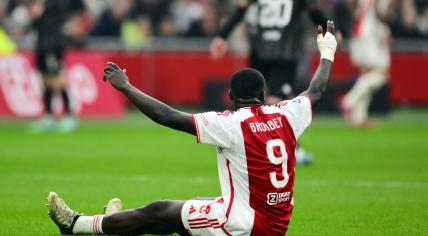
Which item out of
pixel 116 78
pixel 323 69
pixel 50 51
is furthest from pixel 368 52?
pixel 116 78

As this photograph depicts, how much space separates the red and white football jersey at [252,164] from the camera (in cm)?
712

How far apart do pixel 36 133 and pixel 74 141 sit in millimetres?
1962

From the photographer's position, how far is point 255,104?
7.31 meters

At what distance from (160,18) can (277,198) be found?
2072cm

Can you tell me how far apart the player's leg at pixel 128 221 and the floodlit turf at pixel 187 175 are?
531mm

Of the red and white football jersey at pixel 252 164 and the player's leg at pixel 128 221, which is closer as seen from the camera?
the red and white football jersey at pixel 252 164

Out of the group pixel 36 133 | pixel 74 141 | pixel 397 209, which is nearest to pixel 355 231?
pixel 397 209

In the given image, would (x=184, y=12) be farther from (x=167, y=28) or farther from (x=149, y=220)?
(x=149, y=220)

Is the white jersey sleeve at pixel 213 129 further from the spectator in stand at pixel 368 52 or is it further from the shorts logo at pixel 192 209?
the spectator in stand at pixel 368 52

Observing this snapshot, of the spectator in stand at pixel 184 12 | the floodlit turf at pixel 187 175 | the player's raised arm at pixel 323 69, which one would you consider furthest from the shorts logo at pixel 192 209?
the spectator in stand at pixel 184 12

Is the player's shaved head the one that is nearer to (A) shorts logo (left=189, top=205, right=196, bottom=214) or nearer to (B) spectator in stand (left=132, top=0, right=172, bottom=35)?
(A) shorts logo (left=189, top=205, right=196, bottom=214)

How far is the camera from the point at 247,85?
7250 mm

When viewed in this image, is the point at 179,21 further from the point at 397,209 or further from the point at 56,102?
the point at 397,209

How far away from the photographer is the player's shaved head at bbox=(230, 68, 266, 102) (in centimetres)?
725
